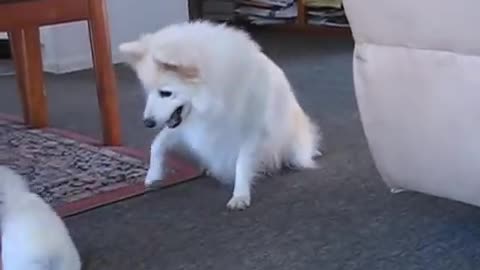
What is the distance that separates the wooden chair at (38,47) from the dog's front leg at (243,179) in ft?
1.86

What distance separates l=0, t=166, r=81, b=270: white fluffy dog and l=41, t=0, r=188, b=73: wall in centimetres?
242

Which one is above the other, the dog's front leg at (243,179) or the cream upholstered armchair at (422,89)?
the cream upholstered armchair at (422,89)

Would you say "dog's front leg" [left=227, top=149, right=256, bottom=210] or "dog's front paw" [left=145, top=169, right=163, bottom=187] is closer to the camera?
"dog's front leg" [left=227, top=149, right=256, bottom=210]

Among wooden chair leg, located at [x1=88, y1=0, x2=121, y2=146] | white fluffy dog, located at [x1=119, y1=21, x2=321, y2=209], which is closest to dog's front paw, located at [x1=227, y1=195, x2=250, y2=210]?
white fluffy dog, located at [x1=119, y1=21, x2=321, y2=209]

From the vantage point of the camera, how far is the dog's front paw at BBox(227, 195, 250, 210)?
1793 millimetres

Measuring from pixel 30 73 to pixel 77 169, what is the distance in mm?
655

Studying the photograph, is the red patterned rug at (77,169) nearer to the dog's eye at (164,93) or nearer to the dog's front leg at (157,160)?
the dog's front leg at (157,160)

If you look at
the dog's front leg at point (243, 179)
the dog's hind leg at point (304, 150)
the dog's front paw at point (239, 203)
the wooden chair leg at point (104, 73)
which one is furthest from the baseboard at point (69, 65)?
the dog's front paw at point (239, 203)

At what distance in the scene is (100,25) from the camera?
7.62 ft

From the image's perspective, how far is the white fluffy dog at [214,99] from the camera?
1.81 meters

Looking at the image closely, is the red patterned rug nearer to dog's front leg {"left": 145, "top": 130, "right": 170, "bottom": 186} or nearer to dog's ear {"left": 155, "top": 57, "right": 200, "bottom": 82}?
dog's front leg {"left": 145, "top": 130, "right": 170, "bottom": 186}

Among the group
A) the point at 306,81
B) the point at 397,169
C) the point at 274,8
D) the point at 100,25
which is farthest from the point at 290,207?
the point at 274,8

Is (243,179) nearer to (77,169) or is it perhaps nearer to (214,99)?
(214,99)

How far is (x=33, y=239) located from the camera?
130 centimetres
